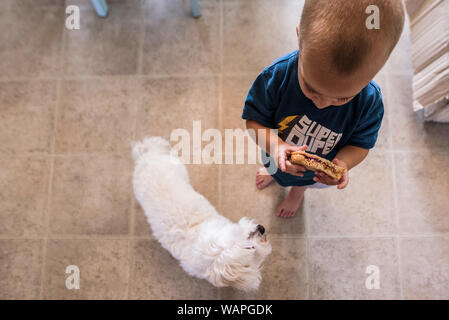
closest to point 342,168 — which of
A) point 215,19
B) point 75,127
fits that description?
point 215,19

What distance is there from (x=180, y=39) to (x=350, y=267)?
1.36 meters

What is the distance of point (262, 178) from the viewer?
4.25 ft

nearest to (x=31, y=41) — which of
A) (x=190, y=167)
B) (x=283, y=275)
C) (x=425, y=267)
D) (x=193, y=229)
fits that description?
(x=190, y=167)

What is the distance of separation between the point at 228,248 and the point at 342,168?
1.32 ft

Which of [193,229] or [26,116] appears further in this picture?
[26,116]

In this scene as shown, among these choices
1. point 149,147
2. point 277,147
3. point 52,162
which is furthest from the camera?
point 52,162

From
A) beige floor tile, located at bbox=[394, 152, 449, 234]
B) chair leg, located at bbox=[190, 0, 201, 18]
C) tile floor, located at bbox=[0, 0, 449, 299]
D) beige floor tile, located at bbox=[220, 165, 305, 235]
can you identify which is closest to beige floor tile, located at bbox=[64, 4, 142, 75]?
tile floor, located at bbox=[0, 0, 449, 299]

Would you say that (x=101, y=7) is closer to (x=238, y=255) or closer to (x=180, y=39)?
(x=180, y=39)

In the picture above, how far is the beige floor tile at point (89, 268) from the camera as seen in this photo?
1271 mm

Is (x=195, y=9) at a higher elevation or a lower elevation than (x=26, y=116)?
higher

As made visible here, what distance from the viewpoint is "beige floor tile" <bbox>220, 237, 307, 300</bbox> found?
49.0 inches

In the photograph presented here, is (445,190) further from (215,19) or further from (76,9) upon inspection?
(76,9)

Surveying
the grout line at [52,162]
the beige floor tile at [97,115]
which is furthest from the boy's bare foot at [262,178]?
the grout line at [52,162]

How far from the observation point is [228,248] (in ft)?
2.80
